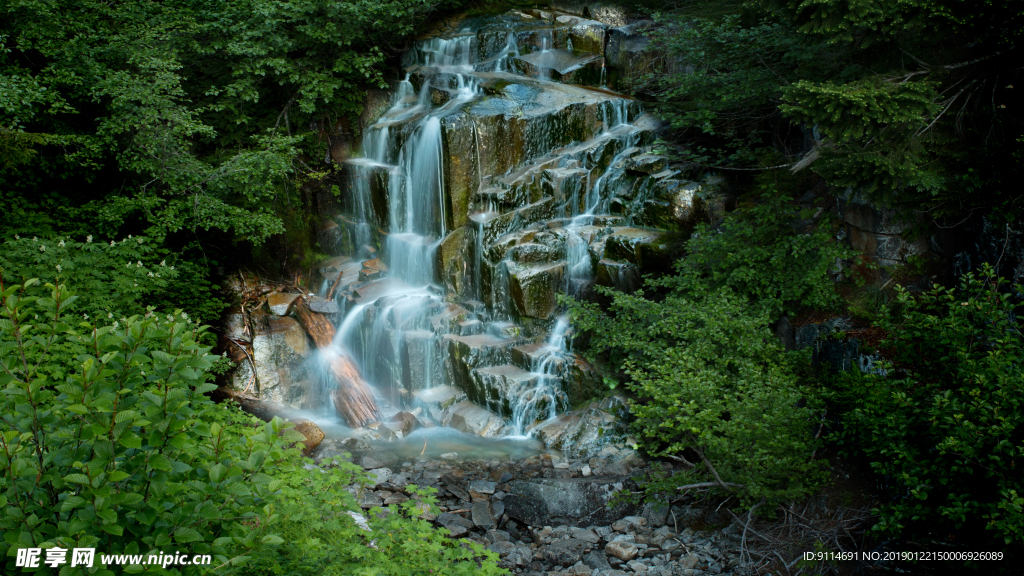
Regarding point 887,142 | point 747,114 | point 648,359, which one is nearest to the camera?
point 887,142

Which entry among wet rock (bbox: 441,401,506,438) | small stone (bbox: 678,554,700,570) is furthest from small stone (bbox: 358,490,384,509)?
small stone (bbox: 678,554,700,570)

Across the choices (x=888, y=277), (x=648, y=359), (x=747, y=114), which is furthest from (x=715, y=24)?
(x=648, y=359)

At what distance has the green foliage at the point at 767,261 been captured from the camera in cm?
741

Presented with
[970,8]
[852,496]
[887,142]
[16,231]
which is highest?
[970,8]

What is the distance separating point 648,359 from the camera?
308 inches

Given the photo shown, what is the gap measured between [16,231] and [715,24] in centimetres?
1110

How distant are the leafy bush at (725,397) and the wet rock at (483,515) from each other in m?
1.99

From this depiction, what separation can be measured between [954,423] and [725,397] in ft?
7.19

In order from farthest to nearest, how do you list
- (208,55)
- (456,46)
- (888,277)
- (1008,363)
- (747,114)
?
1. (456,46)
2. (208,55)
3. (747,114)
4. (888,277)
5. (1008,363)

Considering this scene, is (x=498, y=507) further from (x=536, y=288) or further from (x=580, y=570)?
(x=536, y=288)

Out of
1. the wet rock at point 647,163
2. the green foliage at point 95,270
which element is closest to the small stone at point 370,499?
the green foliage at point 95,270

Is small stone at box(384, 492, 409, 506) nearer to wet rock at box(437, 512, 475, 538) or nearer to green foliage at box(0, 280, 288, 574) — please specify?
wet rock at box(437, 512, 475, 538)

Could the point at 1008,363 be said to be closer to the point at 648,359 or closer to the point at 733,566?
the point at 733,566

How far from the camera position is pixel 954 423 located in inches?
165
